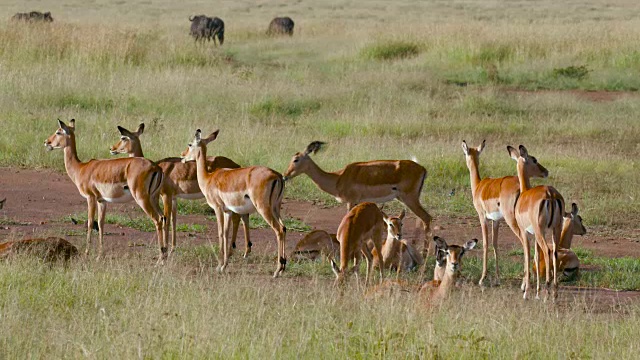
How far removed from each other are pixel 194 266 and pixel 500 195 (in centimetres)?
254

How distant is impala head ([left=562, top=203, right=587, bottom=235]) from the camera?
30.3 ft

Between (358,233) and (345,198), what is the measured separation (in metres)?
1.92

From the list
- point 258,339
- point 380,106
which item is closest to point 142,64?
point 380,106

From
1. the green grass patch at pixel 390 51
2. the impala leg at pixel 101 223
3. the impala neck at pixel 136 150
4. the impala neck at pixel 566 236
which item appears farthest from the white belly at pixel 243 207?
the green grass patch at pixel 390 51

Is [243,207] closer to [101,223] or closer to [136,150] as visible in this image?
[101,223]

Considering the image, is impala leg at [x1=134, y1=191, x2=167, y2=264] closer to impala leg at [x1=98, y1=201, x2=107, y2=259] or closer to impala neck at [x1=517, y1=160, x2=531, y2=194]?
impala leg at [x1=98, y1=201, x2=107, y2=259]

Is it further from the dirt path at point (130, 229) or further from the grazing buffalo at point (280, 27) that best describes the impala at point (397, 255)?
the grazing buffalo at point (280, 27)

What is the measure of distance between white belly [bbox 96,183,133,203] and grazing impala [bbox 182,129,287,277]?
631 mm

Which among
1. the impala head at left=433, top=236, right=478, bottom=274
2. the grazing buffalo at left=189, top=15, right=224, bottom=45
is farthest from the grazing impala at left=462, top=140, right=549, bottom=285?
the grazing buffalo at left=189, top=15, right=224, bottom=45

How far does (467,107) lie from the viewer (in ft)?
55.9

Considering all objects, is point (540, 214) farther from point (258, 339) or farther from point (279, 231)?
point (258, 339)

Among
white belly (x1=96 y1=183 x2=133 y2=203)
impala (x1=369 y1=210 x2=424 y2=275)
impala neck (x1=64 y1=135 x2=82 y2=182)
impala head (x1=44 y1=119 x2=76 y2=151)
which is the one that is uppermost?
impala head (x1=44 y1=119 x2=76 y2=151)

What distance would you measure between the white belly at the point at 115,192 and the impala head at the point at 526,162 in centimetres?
320

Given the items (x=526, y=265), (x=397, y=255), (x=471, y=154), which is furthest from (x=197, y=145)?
(x=526, y=265)
